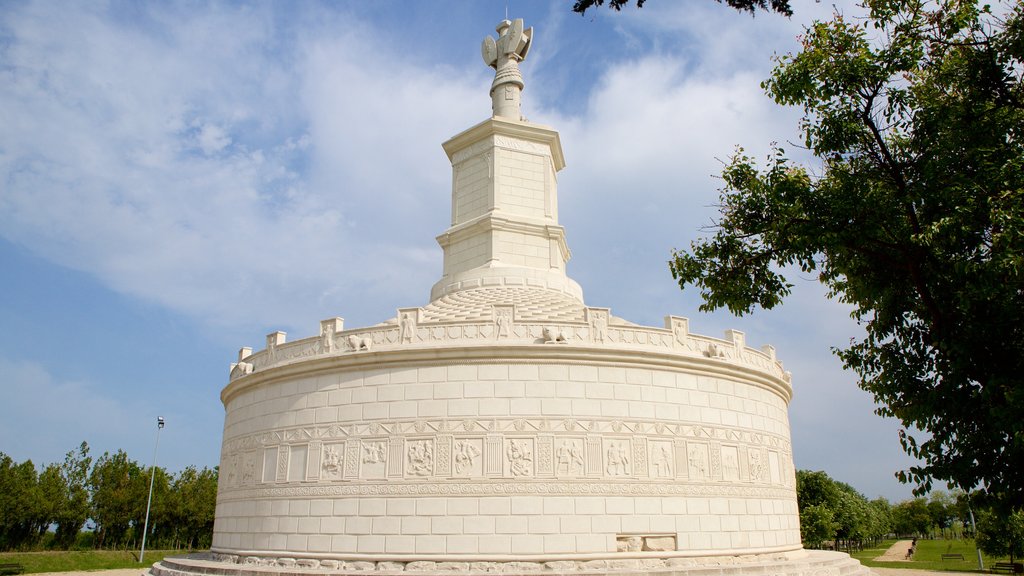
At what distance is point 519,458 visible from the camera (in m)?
17.6

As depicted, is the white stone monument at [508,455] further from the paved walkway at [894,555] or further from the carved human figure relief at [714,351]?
the paved walkway at [894,555]

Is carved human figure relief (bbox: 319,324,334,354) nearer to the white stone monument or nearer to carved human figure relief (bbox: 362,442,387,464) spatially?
the white stone monument

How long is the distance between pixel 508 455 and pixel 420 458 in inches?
87.3

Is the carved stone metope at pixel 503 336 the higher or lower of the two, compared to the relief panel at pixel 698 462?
higher

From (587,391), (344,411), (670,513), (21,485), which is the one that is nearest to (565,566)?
(670,513)

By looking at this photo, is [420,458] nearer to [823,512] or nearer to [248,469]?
[248,469]

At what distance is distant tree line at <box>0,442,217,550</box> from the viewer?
140 feet

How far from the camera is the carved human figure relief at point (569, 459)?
17.6 metres

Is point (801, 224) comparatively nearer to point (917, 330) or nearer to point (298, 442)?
point (917, 330)

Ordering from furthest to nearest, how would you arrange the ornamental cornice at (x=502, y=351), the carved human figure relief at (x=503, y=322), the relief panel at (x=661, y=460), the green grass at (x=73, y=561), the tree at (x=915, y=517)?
the tree at (x=915, y=517) < the green grass at (x=73, y=561) < the carved human figure relief at (x=503, y=322) < the ornamental cornice at (x=502, y=351) < the relief panel at (x=661, y=460)

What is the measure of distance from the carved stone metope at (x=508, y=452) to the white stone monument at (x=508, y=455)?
4 centimetres

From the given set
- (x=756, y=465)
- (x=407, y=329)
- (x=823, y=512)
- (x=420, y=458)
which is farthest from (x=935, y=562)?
(x=407, y=329)

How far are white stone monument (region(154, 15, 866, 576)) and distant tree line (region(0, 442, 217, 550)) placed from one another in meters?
29.2

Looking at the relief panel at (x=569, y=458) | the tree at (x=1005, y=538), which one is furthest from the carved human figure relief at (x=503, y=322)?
the tree at (x=1005, y=538)
